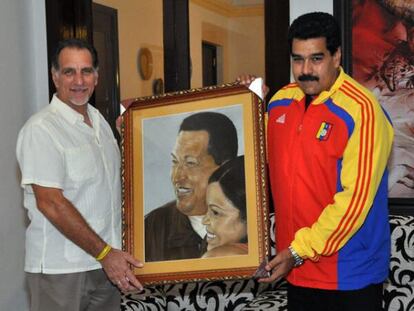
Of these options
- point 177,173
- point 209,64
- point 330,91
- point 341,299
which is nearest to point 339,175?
point 330,91

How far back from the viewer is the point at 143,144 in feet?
7.53

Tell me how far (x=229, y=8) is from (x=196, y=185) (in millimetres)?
2893

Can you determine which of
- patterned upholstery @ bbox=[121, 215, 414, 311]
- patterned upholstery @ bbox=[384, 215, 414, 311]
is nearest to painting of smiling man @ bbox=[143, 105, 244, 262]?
patterned upholstery @ bbox=[121, 215, 414, 311]

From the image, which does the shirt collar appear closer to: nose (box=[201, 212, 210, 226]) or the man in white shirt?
nose (box=[201, 212, 210, 226])

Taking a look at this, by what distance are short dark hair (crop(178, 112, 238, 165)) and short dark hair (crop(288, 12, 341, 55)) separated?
45 centimetres

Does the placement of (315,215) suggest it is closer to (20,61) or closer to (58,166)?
(58,166)

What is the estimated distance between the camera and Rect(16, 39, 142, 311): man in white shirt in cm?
215

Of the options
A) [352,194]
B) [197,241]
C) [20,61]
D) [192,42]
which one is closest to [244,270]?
[197,241]

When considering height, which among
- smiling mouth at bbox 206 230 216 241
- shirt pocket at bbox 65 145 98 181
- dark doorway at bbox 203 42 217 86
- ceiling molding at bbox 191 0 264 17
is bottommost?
smiling mouth at bbox 206 230 216 241

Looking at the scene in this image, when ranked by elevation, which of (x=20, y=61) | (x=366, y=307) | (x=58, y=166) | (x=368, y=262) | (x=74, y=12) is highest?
(x=74, y=12)

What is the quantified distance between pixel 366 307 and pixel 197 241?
1.96 feet

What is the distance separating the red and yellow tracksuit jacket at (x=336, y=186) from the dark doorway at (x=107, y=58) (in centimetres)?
263

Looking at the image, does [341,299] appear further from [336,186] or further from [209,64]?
[209,64]

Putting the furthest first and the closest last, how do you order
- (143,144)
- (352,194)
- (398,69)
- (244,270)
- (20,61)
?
1. (20,61)
2. (398,69)
3. (143,144)
4. (244,270)
5. (352,194)
